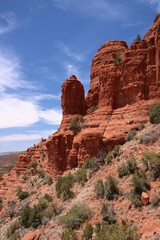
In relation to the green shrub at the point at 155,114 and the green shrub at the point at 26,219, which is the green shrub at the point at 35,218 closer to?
the green shrub at the point at 26,219

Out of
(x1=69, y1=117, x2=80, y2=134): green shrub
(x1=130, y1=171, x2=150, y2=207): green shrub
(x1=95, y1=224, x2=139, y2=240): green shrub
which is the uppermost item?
(x1=69, y1=117, x2=80, y2=134): green shrub

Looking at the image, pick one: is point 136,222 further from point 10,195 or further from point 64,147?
point 10,195

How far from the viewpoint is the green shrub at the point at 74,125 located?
23.9 meters

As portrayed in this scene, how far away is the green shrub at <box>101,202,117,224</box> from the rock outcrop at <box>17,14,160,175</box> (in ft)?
25.0

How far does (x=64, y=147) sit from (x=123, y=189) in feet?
43.4

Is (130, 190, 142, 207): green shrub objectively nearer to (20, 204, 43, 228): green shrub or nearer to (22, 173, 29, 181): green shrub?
(20, 204, 43, 228): green shrub

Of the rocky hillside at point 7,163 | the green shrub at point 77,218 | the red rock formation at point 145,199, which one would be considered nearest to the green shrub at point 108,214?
the green shrub at point 77,218

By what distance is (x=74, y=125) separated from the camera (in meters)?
24.2

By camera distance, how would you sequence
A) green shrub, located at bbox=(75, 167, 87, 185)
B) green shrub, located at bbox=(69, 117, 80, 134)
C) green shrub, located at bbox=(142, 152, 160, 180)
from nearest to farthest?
green shrub, located at bbox=(142, 152, 160, 180), green shrub, located at bbox=(75, 167, 87, 185), green shrub, located at bbox=(69, 117, 80, 134)

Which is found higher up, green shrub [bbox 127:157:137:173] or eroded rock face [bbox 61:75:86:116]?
eroded rock face [bbox 61:75:86:116]

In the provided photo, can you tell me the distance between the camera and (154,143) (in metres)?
13.9

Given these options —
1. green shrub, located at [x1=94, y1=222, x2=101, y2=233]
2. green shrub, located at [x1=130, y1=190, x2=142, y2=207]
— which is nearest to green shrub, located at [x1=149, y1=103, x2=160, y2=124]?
green shrub, located at [x1=130, y1=190, x2=142, y2=207]

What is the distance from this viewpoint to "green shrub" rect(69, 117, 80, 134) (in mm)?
23922

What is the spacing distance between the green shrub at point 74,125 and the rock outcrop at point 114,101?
0.27 meters
